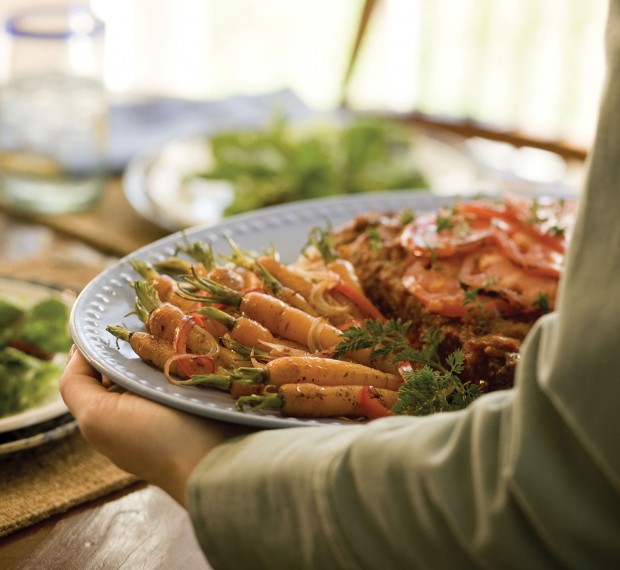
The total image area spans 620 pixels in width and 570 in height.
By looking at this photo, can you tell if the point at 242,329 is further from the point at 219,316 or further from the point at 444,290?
the point at 444,290

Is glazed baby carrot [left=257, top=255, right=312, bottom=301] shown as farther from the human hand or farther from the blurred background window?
the blurred background window

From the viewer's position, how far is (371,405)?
1.14 m

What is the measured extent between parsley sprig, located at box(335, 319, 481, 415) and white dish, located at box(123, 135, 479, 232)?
1.09m

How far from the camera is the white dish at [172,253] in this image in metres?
1.07

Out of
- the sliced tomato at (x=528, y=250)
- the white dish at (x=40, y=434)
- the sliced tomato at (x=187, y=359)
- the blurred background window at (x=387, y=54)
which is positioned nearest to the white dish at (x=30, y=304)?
the white dish at (x=40, y=434)

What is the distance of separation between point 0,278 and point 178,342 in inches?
33.9

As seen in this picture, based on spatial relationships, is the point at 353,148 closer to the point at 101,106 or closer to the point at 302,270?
the point at 101,106

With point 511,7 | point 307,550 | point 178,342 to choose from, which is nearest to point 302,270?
point 178,342

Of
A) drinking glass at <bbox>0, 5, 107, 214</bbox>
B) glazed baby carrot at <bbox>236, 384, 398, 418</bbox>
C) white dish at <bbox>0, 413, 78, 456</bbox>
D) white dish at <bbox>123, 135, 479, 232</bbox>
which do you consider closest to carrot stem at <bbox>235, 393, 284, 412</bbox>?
glazed baby carrot at <bbox>236, 384, 398, 418</bbox>

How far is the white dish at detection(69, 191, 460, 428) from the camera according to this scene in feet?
3.51

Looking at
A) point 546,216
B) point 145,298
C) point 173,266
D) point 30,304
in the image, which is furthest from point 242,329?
point 30,304

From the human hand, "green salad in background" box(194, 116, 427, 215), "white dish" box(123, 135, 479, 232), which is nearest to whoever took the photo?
the human hand

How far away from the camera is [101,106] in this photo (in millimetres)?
2492

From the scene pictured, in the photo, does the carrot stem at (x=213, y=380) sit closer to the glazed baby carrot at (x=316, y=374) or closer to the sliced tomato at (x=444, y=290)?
the glazed baby carrot at (x=316, y=374)
